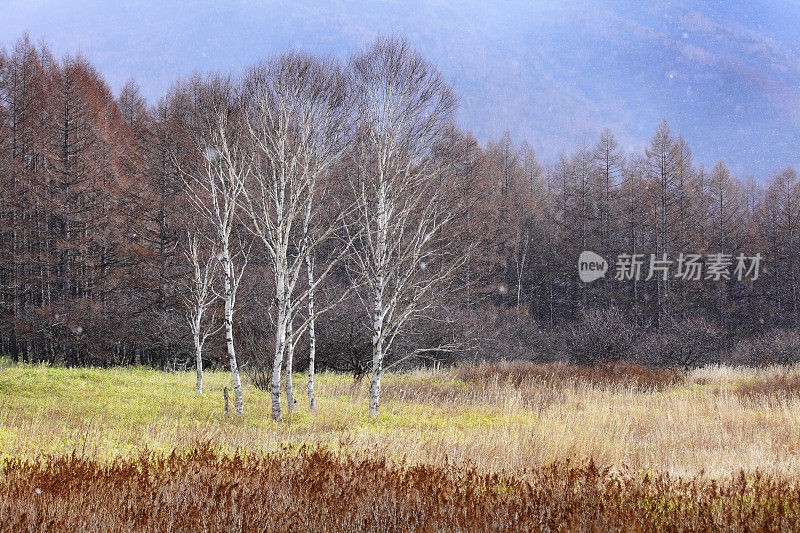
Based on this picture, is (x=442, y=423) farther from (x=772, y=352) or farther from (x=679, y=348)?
(x=772, y=352)

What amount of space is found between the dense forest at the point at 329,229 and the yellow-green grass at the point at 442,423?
1541mm

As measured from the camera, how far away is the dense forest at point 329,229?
10695 millimetres

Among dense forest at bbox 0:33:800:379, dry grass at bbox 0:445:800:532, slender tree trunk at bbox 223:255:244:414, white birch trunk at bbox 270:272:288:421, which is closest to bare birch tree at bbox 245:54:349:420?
dense forest at bbox 0:33:800:379

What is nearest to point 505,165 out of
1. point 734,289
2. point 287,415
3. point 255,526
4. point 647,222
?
point 647,222

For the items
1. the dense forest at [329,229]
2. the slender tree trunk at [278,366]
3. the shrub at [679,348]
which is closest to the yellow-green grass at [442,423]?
the slender tree trunk at [278,366]

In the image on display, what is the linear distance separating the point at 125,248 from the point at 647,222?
88.5 ft

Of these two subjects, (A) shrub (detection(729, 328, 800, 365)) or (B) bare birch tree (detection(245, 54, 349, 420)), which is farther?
(A) shrub (detection(729, 328, 800, 365))

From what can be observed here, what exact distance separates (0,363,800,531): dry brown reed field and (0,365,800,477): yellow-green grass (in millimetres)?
55

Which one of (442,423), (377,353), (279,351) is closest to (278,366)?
(279,351)

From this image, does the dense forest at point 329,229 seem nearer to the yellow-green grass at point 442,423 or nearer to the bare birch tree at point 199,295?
the bare birch tree at point 199,295

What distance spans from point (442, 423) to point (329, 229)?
12.5ft

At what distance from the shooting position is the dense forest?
10.7 m

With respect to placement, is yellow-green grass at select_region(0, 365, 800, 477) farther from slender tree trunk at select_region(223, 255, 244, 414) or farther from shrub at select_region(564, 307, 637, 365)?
shrub at select_region(564, 307, 637, 365)

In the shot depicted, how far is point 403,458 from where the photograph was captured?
217 inches
